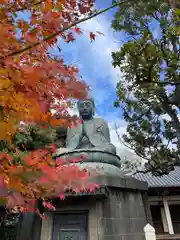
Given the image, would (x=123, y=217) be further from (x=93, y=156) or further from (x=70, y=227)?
(x=93, y=156)

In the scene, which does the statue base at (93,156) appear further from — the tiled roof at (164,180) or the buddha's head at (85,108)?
the tiled roof at (164,180)

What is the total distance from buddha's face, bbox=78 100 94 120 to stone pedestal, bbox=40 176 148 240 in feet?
9.28

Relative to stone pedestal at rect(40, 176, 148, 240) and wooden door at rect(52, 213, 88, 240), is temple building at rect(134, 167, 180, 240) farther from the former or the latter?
wooden door at rect(52, 213, 88, 240)

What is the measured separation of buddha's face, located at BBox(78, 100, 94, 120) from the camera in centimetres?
798

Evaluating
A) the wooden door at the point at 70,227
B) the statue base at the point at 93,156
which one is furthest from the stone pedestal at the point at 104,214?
the statue base at the point at 93,156

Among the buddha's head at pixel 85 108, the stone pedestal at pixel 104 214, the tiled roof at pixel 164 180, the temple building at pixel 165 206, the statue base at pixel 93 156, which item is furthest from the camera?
the tiled roof at pixel 164 180

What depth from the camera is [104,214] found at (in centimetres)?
550

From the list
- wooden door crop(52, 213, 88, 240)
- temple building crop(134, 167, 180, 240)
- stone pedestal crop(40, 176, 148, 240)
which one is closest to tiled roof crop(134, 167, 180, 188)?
temple building crop(134, 167, 180, 240)

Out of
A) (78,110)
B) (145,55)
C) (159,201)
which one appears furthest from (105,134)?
(159,201)

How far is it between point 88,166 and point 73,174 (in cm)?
428

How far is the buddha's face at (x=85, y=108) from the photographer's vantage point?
798 cm

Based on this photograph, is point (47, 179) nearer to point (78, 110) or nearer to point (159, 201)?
point (78, 110)

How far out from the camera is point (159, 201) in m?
12.4

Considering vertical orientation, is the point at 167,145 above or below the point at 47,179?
above
